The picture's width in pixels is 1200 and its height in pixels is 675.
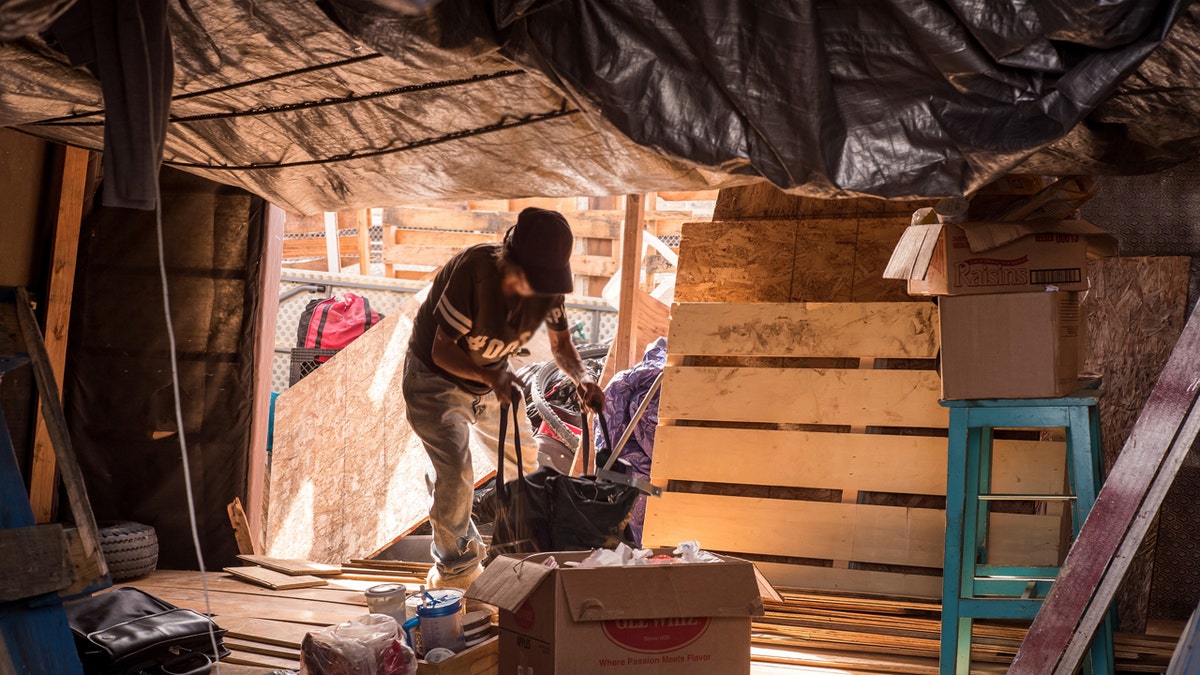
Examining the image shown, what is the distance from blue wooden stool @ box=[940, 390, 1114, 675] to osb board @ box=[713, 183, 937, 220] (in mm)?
1916

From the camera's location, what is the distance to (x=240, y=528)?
5.59m

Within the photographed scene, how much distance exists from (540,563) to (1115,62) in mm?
2294

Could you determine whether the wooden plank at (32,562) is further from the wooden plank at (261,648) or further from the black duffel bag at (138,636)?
the wooden plank at (261,648)

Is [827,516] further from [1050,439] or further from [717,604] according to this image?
[717,604]

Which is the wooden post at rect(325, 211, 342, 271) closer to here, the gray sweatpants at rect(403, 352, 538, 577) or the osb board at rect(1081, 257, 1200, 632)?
the gray sweatpants at rect(403, 352, 538, 577)

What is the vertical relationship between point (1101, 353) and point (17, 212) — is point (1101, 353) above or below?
below

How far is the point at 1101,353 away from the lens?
4.14m

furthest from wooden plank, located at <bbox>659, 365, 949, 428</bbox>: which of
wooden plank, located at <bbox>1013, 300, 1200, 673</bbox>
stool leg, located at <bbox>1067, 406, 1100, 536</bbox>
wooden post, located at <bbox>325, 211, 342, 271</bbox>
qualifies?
wooden post, located at <bbox>325, 211, 342, 271</bbox>

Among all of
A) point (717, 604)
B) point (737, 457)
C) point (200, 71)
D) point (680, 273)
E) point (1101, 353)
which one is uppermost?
point (200, 71)

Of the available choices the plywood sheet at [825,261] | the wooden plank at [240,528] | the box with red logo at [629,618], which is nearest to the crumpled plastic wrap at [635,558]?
the box with red logo at [629,618]

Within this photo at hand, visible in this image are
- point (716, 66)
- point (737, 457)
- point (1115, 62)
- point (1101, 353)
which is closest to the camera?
point (1115, 62)

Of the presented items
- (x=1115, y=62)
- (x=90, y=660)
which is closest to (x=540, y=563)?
(x=90, y=660)

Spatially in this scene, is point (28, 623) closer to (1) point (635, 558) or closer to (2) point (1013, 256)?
(1) point (635, 558)

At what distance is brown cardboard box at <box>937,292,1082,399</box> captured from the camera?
3250 mm
